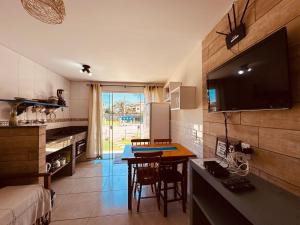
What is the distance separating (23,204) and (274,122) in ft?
7.75

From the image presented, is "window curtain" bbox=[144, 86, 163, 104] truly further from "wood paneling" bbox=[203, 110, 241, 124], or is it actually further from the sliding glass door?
"wood paneling" bbox=[203, 110, 241, 124]

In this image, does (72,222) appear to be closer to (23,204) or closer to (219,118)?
(23,204)

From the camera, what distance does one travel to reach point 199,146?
240 cm

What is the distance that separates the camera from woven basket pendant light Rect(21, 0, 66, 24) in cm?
104

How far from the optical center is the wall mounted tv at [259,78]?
0.95m

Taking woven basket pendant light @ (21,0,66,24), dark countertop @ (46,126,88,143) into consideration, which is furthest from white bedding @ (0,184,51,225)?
dark countertop @ (46,126,88,143)

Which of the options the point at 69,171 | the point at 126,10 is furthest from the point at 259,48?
the point at 69,171

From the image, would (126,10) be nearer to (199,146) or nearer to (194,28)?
(194,28)

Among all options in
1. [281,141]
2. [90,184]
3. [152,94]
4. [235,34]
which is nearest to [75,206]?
[90,184]

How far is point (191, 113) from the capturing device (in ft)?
9.12

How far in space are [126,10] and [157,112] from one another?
274cm

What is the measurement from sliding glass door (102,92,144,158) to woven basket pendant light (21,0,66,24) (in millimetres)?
3878

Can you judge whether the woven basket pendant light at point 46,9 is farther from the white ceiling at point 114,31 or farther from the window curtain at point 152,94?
the window curtain at point 152,94

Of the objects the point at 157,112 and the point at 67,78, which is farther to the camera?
the point at 67,78
